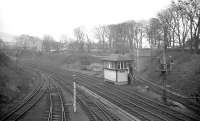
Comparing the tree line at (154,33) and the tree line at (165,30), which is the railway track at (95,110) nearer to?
the tree line at (154,33)

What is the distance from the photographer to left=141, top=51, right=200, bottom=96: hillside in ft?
69.5

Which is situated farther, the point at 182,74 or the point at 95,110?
the point at 182,74

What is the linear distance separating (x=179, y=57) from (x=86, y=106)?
21.1 m

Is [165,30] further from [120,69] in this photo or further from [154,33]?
[120,69]

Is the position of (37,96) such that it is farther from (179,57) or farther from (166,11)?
(166,11)

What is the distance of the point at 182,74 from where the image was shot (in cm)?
2569

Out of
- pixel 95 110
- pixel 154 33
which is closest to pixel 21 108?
pixel 95 110

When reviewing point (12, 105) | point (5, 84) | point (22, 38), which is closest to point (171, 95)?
point (12, 105)

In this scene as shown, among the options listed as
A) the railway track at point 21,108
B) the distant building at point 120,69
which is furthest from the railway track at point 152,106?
the railway track at point 21,108

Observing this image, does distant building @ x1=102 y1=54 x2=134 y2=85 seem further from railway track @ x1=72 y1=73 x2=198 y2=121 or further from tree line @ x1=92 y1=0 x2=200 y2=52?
tree line @ x1=92 y1=0 x2=200 y2=52

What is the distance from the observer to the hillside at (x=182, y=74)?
21.2 m

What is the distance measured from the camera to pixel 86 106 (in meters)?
17.1

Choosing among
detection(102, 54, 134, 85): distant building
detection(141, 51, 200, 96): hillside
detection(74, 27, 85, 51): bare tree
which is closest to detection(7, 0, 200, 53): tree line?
detection(74, 27, 85, 51): bare tree

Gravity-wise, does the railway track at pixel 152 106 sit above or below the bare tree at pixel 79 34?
below
